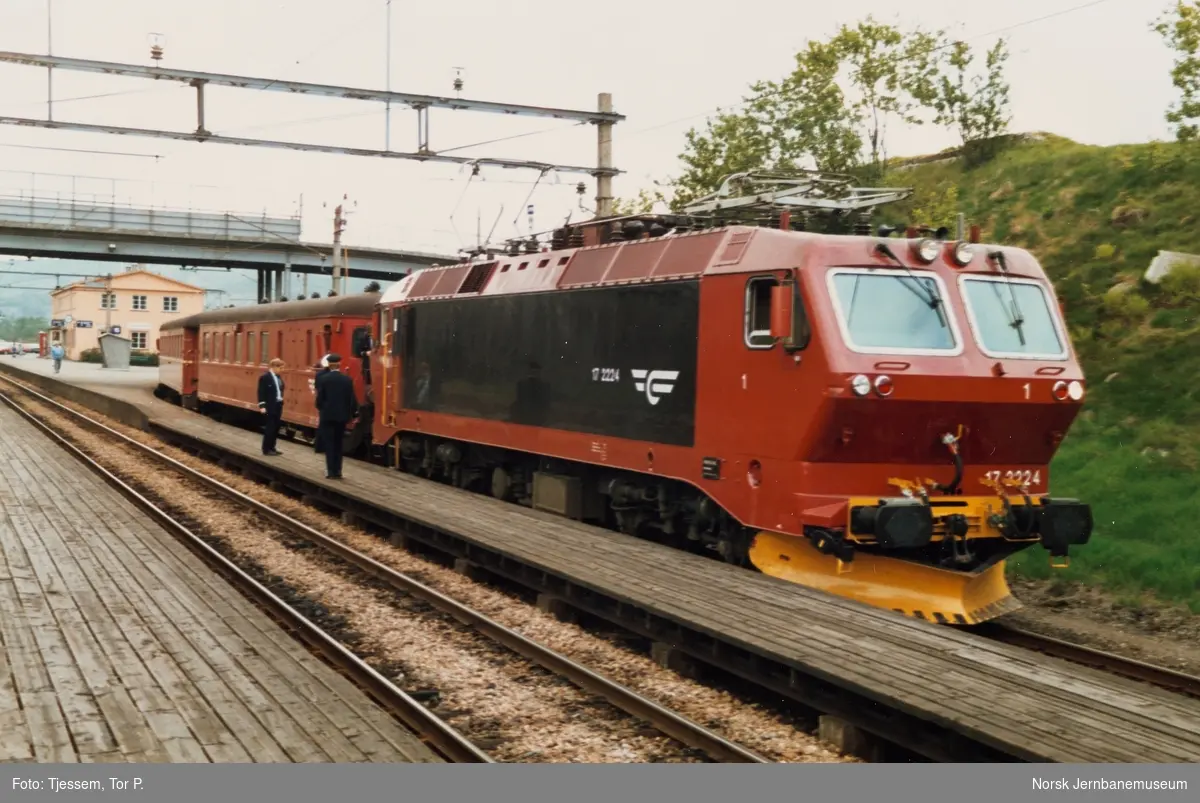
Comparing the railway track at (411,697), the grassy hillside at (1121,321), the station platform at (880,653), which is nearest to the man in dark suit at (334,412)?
the railway track at (411,697)

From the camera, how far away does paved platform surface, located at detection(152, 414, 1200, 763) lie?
587cm

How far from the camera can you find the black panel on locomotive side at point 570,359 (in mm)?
11570

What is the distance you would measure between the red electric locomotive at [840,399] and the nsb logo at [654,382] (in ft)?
0.09

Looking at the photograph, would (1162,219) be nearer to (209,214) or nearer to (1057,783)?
(1057,783)

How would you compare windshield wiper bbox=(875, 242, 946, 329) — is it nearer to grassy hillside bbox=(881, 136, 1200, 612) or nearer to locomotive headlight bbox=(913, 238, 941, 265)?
locomotive headlight bbox=(913, 238, 941, 265)

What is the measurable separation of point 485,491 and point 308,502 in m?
2.96

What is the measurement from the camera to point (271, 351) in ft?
88.5

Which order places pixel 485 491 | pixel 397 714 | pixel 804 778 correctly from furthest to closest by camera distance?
pixel 485 491 < pixel 397 714 < pixel 804 778

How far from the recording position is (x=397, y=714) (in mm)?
7668

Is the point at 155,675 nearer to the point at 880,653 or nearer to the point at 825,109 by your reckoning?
the point at 880,653

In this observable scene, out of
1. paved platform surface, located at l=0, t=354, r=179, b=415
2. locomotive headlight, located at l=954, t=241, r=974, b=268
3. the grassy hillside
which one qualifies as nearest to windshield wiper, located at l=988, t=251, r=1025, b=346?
locomotive headlight, located at l=954, t=241, r=974, b=268

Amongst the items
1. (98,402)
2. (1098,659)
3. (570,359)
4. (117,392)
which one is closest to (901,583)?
(1098,659)

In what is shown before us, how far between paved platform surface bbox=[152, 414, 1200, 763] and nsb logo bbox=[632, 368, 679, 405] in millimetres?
1458

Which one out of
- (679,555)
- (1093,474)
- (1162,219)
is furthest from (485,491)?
(1162,219)
